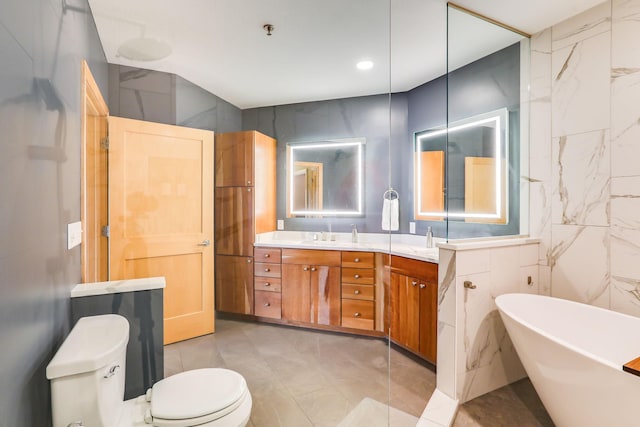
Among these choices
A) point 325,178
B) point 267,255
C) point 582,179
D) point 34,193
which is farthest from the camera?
point 325,178

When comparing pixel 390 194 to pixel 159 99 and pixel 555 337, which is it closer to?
pixel 555 337

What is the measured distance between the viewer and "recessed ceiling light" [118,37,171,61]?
183 cm

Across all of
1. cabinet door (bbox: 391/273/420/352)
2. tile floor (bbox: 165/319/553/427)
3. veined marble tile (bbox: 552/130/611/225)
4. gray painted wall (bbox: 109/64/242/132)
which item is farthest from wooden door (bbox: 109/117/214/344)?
veined marble tile (bbox: 552/130/611/225)

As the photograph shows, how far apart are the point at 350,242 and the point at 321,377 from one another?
45.5 inches

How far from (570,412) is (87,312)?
7.77ft

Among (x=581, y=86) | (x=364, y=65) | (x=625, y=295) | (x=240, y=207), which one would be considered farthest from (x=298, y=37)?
(x=625, y=295)

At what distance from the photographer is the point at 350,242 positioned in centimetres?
272

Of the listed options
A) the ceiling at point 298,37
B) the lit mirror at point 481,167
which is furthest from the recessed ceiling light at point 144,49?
the lit mirror at point 481,167

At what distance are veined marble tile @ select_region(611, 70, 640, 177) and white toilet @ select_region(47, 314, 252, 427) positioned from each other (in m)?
2.53

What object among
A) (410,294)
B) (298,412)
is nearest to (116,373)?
(298,412)

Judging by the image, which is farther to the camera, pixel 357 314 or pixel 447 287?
pixel 357 314

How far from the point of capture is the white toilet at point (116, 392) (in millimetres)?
972

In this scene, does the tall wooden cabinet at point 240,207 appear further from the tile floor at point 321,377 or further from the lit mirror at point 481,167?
the lit mirror at point 481,167

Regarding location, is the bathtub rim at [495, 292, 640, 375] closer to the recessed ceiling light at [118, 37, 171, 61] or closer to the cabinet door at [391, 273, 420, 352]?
the cabinet door at [391, 273, 420, 352]
